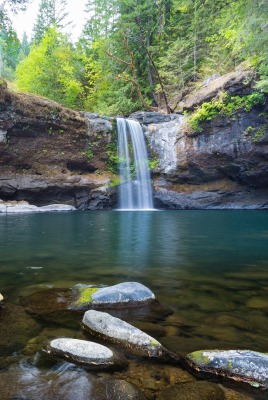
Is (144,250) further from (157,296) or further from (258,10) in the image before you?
(258,10)

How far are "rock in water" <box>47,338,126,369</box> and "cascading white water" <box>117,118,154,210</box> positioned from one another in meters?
20.7

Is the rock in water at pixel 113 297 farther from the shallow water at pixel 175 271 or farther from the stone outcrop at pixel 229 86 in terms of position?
the stone outcrop at pixel 229 86

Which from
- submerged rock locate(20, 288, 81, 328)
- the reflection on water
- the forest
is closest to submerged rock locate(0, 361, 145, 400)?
submerged rock locate(20, 288, 81, 328)

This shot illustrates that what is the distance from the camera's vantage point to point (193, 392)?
2.17 metres

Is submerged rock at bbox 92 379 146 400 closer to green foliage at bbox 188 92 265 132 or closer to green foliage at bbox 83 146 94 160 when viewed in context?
green foliage at bbox 188 92 265 132

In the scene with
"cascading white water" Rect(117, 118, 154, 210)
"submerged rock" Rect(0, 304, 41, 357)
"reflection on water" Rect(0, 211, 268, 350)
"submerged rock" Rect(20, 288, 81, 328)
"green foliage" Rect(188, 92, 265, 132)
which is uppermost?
"green foliage" Rect(188, 92, 265, 132)

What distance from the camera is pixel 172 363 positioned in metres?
2.57

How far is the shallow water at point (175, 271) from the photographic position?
3.26 metres

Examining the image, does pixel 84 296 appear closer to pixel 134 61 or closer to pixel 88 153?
pixel 88 153

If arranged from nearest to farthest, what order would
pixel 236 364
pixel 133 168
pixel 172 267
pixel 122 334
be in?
1. pixel 236 364
2. pixel 122 334
3. pixel 172 267
4. pixel 133 168

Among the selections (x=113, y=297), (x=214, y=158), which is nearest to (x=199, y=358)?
(x=113, y=297)

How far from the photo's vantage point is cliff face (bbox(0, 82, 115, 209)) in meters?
21.5

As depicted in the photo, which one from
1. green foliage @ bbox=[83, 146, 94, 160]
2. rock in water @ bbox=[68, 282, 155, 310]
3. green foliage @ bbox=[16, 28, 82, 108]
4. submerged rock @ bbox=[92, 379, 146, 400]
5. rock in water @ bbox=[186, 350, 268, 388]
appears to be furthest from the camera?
green foliage @ bbox=[16, 28, 82, 108]

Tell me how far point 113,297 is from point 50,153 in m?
20.6
